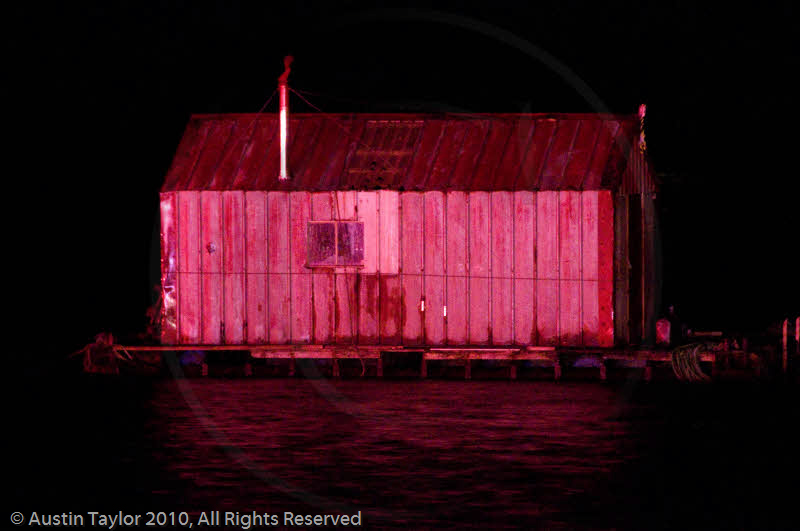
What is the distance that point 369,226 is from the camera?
33312mm

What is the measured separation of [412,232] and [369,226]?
1.02 meters

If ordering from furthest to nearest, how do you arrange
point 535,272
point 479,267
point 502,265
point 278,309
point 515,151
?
point 515,151 → point 278,309 → point 479,267 → point 502,265 → point 535,272

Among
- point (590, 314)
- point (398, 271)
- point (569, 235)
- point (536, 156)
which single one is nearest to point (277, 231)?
point (398, 271)

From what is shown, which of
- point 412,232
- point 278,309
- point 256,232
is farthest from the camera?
point 256,232

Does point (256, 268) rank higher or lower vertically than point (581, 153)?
lower

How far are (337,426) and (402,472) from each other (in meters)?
5.11

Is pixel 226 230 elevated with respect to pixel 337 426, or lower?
elevated

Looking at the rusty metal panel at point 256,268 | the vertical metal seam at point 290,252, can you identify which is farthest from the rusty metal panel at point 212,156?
the vertical metal seam at point 290,252

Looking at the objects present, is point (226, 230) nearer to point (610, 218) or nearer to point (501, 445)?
point (610, 218)

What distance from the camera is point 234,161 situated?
34500 millimetres

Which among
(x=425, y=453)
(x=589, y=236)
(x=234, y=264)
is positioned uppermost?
(x=589, y=236)

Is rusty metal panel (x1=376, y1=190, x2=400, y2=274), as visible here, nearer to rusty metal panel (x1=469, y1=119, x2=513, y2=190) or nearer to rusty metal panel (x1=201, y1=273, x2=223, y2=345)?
rusty metal panel (x1=469, y1=119, x2=513, y2=190)

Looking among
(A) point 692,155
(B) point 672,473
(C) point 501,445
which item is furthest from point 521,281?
(A) point 692,155

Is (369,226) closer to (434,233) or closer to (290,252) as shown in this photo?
(434,233)
